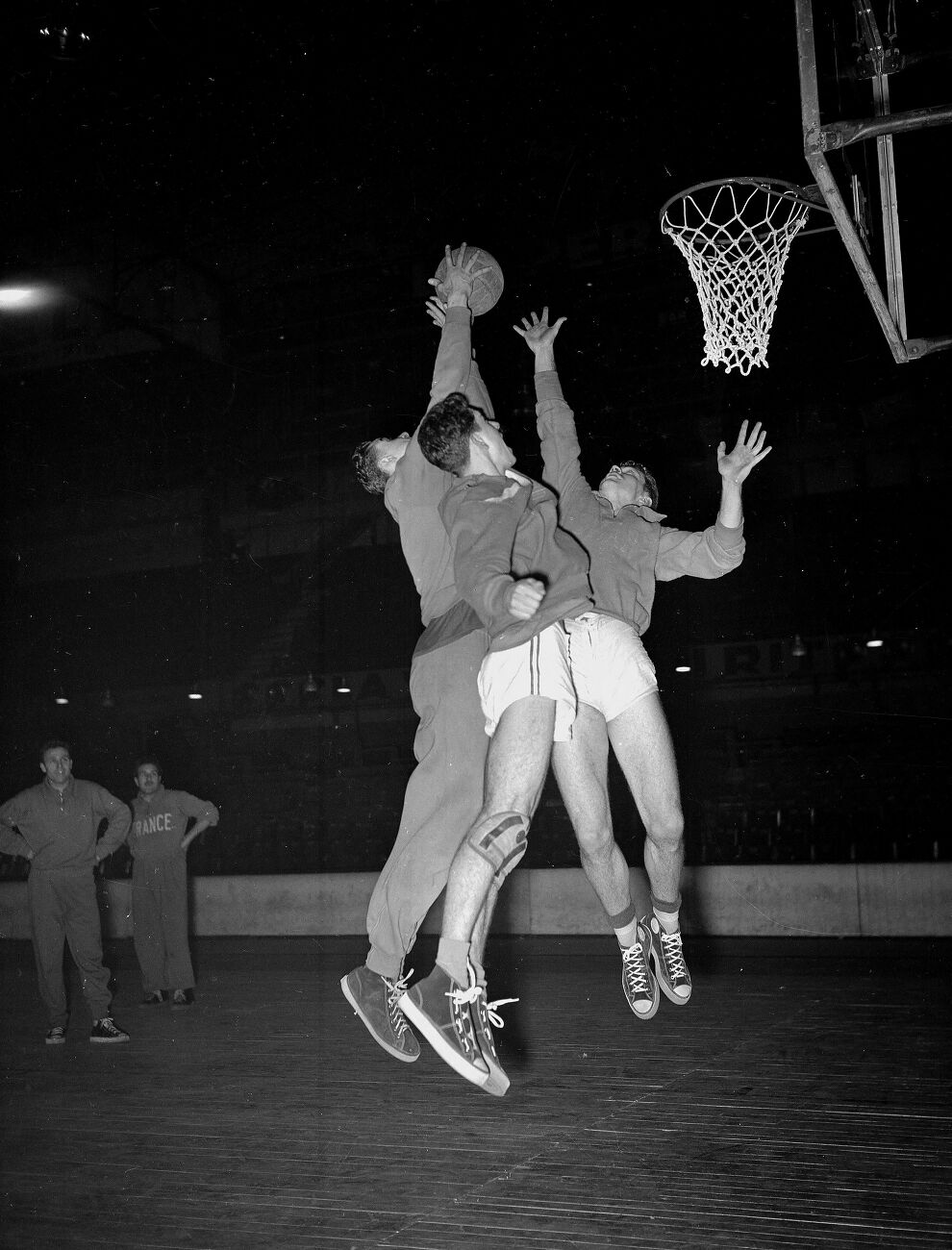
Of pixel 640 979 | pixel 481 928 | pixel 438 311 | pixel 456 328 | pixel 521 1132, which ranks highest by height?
pixel 438 311

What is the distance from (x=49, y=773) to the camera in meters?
6.54

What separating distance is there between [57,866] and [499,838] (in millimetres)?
4424

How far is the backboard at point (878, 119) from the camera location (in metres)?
3.70

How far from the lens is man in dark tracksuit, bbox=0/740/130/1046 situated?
20.8 ft

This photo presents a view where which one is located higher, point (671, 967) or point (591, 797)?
point (591, 797)

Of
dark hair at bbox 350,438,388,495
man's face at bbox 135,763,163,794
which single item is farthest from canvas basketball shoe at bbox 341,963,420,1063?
man's face at bbox 135,763,163,794

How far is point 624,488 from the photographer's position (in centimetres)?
409

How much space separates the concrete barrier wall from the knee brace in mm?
6813

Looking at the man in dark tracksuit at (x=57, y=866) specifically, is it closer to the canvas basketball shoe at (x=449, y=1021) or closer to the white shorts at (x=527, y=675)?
the canvas basketball shoe at (x=449, y=1021)

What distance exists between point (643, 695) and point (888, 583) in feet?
34.1

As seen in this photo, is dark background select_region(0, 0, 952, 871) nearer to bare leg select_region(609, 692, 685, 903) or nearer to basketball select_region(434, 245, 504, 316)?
basketball select_region(434, 245, 504, 316)

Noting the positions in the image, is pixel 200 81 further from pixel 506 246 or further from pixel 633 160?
pixel 506 246

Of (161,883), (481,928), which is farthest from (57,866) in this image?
(481,928)

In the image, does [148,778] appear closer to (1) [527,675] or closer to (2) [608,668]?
(2) [608,668]
